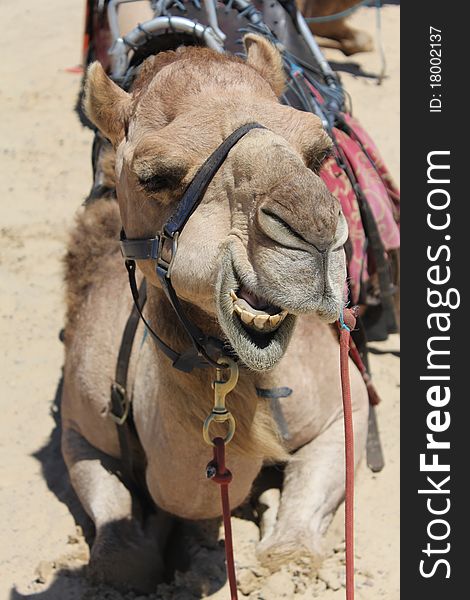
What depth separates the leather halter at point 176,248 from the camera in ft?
7.62

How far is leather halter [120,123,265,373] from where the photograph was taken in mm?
2322

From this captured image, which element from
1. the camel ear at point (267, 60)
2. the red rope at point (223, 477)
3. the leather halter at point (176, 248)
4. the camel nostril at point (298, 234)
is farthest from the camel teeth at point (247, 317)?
the camel ear at point (267, 60)

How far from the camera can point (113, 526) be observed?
11.3 feet

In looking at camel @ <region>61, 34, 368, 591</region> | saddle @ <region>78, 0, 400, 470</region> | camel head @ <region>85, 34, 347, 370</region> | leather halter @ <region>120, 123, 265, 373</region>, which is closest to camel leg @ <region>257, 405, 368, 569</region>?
camel @ <region>61, 34, 368, 591</region>

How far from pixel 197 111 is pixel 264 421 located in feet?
2.89

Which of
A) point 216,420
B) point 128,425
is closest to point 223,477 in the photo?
point 216,420

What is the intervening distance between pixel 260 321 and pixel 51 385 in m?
2.83

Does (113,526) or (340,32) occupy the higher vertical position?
(340,32)

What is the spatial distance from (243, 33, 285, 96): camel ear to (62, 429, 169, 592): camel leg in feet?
5.39

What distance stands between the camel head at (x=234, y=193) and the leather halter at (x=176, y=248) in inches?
1.0

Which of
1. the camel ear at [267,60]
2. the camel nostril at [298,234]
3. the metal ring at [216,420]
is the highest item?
the camel ear at [267,60]

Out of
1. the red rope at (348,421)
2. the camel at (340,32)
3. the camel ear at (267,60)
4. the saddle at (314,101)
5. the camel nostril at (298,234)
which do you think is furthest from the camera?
the camel at (340,32)

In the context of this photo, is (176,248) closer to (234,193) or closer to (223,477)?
(234,193)

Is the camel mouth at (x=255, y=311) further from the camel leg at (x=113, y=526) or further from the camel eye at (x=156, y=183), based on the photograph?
the camel leg at (x=113, y=526)
